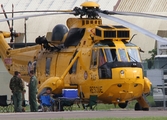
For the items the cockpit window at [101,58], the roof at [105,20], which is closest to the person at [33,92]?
the cockpit window at [101,58]

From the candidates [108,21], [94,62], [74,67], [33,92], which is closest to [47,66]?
[74,67]

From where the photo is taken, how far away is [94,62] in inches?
1133

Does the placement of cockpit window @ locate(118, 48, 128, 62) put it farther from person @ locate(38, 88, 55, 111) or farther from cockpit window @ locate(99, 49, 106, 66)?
person @ locate(38, 88, 55, 111)

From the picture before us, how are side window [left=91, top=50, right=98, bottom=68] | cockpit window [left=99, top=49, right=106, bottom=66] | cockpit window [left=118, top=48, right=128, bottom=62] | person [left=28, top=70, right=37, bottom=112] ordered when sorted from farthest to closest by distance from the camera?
person [left=28, top=70, right=37, bottom=112]
side window [left=91, top=50, right=98, bottom=68]
cockpit window [left=99, top=49, right=106, bottom=66]
cockpit window [left=118, top=48, right=128, bottom=62]

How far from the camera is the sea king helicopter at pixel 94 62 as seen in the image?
2820 centimetres

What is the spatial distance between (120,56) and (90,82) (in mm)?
1386

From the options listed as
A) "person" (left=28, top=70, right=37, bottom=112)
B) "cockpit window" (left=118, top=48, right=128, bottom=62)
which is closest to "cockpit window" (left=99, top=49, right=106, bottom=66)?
"cockpit window" (left=118, top=48, right=128, bottom=62)

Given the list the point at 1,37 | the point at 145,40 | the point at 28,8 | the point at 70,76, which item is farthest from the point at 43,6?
the point at 70,76

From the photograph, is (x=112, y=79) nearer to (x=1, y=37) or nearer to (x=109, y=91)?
(x=109, y=91)

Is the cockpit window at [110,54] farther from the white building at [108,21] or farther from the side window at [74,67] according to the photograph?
the white building at [108,21]

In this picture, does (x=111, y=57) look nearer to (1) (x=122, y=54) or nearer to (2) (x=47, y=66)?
(1) (x=122, y=54)

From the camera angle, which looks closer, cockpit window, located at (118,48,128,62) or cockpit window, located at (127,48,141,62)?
cockpit window, located at (118,48,128,62)

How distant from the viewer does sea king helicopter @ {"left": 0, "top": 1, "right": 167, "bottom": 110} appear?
2820 cm

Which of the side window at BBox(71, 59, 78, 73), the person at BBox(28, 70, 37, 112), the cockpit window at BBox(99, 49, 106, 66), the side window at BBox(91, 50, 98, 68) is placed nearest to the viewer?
the cockpit window at BBox(99, 49, 106, 66)
